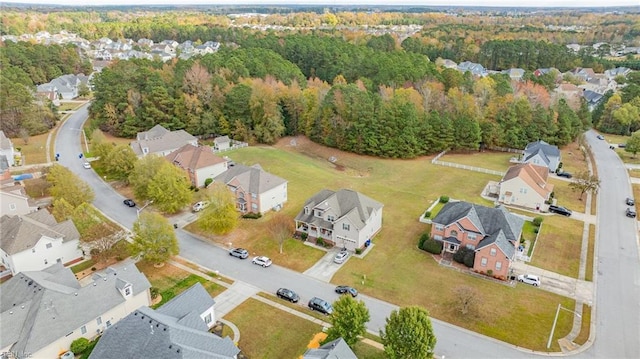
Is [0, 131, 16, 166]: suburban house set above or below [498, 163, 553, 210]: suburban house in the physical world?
below

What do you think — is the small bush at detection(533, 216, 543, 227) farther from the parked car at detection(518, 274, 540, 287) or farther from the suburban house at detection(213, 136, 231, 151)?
the suburban house at detection(213, 136, 231, 151)

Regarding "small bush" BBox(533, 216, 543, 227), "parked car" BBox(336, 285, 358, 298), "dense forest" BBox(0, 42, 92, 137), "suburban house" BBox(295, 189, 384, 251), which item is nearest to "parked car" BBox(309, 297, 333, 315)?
"parked car" BBox(336, 285, 358, 298)

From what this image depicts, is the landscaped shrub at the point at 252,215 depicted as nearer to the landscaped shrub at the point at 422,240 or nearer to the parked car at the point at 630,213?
the landscaped shrub at the point at 422,240

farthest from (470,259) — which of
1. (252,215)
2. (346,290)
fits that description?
(252,215)

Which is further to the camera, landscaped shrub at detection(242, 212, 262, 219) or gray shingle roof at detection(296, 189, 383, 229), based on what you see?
landscaped shrub at detection(242, 212, 262, 219)

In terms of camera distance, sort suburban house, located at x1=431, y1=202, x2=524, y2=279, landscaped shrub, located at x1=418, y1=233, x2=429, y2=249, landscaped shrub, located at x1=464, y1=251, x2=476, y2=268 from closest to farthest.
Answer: suburban house, located at x1=431, y1=202, x2=524, y2=279
landscaped shrub, located at x1=464, y1=251, x2=476, y2=268
landscaped shrub, located at x1=418, y1=233, x2=429, y2=249

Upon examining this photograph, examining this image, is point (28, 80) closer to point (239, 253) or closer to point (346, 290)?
point (239, 253)

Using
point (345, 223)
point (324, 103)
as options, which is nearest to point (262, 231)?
point (345, 223)

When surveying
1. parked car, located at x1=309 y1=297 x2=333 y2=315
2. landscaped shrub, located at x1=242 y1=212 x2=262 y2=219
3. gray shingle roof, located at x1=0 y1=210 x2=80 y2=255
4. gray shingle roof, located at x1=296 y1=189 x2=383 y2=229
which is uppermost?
gray shingle roof, located at x1=296 y1=189 x2=383 y2=229
